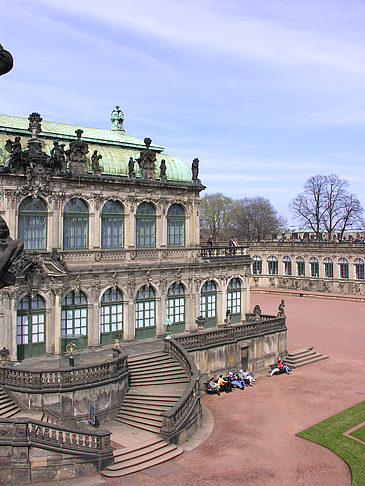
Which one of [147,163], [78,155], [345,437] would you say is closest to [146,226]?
[147,163]

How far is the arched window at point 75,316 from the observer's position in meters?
30.1

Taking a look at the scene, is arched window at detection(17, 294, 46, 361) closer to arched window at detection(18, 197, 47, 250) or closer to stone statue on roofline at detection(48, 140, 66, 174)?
arched window at detection(18, 197, 47, 250)

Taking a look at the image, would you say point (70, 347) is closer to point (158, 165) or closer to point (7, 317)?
point (7, 317)

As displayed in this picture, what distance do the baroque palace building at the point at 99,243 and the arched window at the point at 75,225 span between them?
0.06m

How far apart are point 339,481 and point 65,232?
63.7 ft

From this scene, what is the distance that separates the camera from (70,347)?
84.7ft

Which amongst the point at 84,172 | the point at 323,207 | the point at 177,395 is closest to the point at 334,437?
the point at 177,395

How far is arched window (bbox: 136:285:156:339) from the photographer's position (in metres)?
33.7

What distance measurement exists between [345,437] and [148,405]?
9207 mm

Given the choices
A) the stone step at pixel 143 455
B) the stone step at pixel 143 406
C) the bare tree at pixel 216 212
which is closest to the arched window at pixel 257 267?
the bare tree at pixel 216 212

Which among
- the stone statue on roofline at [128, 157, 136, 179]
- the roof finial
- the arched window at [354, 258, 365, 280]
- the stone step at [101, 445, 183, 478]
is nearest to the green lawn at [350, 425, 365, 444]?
the stone step at [101, 445, 183, 478]

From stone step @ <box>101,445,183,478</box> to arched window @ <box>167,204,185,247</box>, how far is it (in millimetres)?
16533

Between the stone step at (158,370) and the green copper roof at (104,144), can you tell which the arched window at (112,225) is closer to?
the green copper roof at (104,144)

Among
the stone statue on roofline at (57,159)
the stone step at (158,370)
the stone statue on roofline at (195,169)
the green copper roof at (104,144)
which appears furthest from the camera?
the stone statue on roofline at (195,169)
